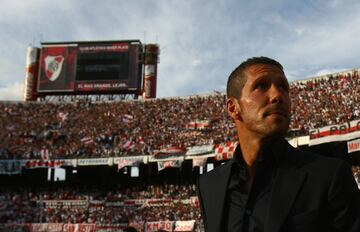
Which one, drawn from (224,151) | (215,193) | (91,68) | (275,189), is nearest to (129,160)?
(224,151)

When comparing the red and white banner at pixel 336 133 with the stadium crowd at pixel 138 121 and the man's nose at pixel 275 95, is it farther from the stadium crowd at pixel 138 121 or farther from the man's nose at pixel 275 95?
the man's nose at pixel 275 95

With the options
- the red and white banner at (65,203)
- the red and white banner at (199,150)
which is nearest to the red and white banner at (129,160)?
the red and white banner at (199,150)

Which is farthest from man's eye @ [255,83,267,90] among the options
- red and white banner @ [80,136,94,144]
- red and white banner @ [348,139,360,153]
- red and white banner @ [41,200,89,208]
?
red and white banner @ [80,136,94,144]

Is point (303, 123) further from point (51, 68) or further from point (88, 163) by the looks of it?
point (51, 68)

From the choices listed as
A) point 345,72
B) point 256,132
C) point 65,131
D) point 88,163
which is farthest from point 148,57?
point 256,132

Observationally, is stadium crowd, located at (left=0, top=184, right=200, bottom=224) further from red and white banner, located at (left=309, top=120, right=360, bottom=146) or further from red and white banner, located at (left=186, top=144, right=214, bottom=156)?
red and white banner, located at (left=309, top=120, right=360, bottom=146)

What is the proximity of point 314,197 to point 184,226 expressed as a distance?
28991 mm

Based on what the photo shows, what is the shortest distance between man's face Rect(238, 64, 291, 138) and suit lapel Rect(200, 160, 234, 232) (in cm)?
27

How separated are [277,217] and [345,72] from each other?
34510mm

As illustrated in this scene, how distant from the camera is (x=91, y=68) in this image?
47.2 meters

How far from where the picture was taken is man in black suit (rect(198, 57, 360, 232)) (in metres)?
1.93

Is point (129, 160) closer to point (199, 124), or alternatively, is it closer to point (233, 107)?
point (199, 124)

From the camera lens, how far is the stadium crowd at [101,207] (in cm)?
3247

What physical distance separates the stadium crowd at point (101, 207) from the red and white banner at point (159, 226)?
60cm
